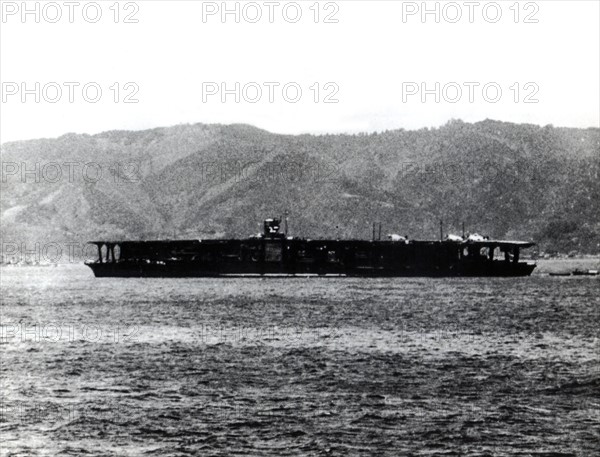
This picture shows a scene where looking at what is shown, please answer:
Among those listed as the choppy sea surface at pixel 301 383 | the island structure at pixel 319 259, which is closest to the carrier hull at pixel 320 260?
the island structure at pixel 319 259

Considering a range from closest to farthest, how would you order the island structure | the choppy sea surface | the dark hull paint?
the choppy sea surface
the dark hull paint
the island structure

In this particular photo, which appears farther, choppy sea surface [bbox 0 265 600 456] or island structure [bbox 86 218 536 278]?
island structure [bbox 86 218 536 278]

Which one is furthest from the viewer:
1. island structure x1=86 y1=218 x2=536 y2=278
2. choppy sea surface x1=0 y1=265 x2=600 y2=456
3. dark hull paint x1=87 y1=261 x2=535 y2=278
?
island structure x1=86 y1=218 x2=536 y2=278

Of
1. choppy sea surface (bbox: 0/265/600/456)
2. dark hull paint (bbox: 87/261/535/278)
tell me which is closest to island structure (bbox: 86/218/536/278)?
dark hull paint (bbox: 87/261/535/278)

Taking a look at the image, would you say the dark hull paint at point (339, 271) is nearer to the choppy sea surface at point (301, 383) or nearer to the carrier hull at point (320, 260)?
the carrier hull at point (320, 260)

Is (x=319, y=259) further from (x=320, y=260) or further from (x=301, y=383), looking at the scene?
(x=301, y=383)

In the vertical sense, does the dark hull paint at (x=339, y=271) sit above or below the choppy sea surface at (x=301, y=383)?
above

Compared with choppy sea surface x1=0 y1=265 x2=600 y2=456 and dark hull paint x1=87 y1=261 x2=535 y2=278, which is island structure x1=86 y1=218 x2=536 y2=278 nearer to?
dark hull paint x1=87 y1=261 x2=535 y2=278

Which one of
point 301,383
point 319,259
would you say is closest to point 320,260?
point 319,259
